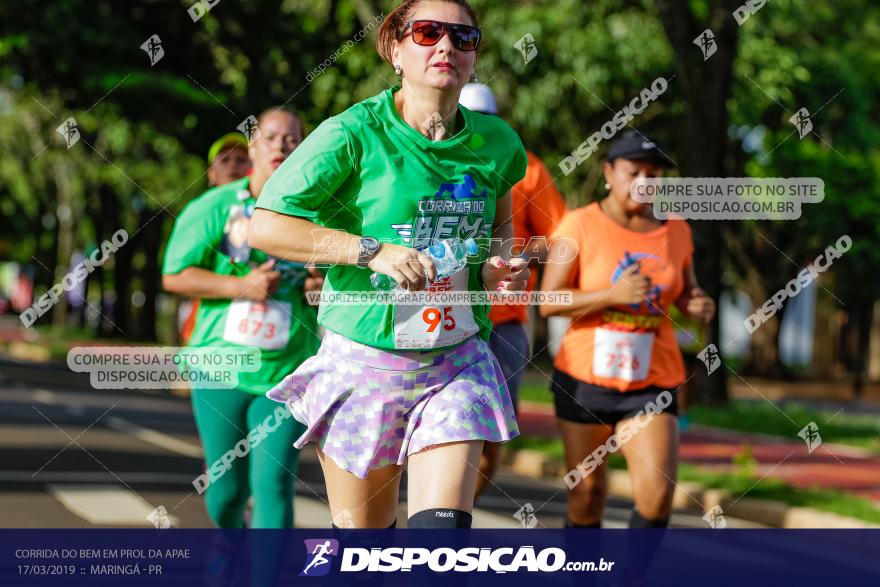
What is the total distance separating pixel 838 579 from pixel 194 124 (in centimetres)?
1553

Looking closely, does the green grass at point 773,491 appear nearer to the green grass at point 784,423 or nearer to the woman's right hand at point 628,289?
the woman's right hand at point 628,289

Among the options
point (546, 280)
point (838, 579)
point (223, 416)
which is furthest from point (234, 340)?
point (838, 579)

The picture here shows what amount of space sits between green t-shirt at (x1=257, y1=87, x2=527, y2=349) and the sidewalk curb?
539 cm

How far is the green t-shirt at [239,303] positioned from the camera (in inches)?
236

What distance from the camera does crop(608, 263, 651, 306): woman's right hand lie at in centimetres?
611

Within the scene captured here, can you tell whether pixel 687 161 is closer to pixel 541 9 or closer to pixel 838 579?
pixel 541 9

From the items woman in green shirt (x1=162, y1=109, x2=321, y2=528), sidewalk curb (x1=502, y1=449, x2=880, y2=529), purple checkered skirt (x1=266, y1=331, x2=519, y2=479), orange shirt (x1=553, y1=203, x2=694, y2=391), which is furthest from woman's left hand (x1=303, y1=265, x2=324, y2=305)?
sidewalk curb (x1=502, y1=449, x2=880, y2=529)

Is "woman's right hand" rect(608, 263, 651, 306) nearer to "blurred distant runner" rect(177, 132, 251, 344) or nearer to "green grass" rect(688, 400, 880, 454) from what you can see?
"blurred distant runner" rect(177, 132, 251, 344)

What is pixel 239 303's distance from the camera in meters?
6.07

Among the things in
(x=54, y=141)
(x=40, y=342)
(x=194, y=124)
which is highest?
(x=54, y=141)

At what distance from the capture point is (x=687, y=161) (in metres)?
17.5

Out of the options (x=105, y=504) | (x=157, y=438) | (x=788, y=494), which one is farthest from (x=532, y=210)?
(x=157, y=438)

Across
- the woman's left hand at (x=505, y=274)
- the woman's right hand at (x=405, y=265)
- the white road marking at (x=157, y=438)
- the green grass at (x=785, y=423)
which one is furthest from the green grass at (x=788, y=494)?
the woman's right hand at (x=405, y=265)

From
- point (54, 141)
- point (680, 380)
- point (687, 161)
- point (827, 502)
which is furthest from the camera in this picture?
point (54, 141)
